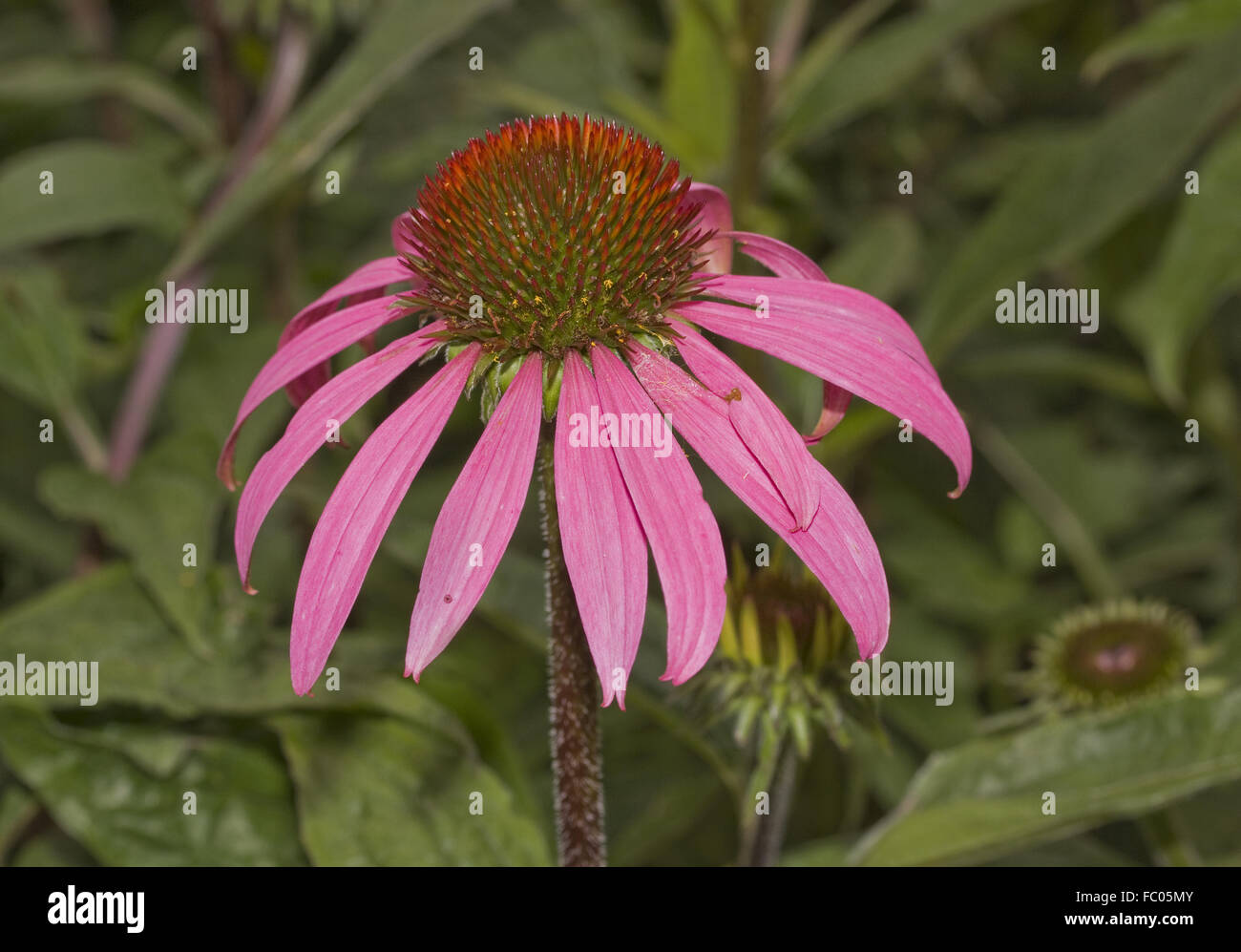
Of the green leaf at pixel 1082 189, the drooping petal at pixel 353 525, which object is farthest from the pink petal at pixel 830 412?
the green leaf at pixel 1082 189

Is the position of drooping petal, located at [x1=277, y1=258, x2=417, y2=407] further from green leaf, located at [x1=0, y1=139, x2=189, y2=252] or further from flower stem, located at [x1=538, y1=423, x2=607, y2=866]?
green leaf, located at [x1=0, y1=139, x2=189, y2=252]

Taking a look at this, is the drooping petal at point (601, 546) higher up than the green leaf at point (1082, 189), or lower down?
lower down

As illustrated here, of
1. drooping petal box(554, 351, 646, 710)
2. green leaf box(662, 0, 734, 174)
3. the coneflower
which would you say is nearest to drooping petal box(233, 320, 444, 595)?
the coneflower

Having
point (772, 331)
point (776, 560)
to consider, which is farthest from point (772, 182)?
point (772, 331)

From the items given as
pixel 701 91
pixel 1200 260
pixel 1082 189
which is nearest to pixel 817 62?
pixel 701 91

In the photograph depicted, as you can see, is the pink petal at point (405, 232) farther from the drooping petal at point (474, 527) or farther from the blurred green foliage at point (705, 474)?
the blurred green foliage at point (705, 474)

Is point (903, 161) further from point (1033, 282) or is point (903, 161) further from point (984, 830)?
point (984, 830)
